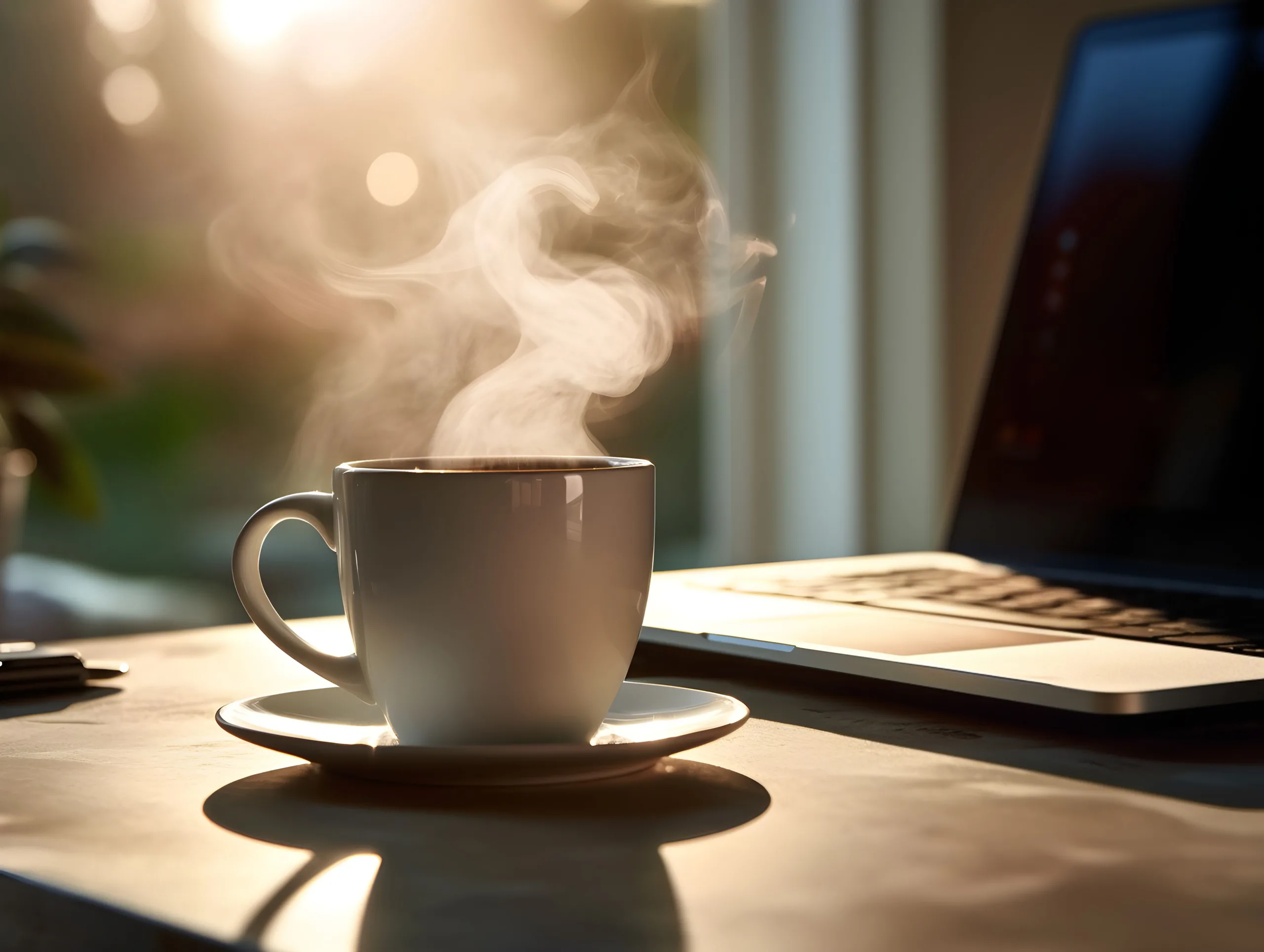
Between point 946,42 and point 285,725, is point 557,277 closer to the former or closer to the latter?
point 285,725

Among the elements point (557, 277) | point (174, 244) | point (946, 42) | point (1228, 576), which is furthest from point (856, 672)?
point (946, 42)

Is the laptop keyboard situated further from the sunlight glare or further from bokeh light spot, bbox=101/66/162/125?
bokeh light spot, bbox=101/66/162/125

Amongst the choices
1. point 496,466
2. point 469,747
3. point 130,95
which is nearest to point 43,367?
point 130,95

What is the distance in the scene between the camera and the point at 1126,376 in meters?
1.08

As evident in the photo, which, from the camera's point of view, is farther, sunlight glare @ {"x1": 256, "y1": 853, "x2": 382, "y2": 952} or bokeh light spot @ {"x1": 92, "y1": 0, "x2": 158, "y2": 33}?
bokeh light spot @ {"x1": 92, "y1": 0, "x2": 158, "y2": 33}

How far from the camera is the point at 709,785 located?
0.45m

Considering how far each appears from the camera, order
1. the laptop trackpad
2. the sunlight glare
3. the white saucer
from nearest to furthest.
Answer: the sunlight glare, the white saucer, the laptop trackpad

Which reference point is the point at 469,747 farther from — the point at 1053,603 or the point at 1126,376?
the point at 1126,376

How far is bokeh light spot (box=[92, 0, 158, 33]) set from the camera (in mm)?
1446

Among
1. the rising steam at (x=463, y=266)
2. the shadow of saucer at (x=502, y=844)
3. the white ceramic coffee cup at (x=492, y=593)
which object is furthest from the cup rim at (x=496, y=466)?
the rising steam at (x=463, y=266)

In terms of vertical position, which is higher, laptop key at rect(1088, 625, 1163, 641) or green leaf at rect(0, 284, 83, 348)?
green leaf at rect(0, 284, 83, 348)

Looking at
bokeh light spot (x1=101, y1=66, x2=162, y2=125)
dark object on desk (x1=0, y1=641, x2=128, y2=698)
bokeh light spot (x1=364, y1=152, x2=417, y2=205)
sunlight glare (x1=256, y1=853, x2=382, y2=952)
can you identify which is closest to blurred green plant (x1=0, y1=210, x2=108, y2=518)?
bokeh light spot (x1=101, y1=66, x2=162, y2=125)

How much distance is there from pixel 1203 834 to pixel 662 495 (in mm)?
1457

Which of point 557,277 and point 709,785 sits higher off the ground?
point 557,277
